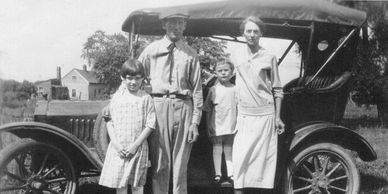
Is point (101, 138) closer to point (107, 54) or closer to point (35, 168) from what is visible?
point (35, 168)

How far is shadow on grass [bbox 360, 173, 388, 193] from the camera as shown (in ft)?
16.1

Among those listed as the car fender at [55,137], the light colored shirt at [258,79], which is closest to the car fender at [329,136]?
the light colored shirt at [258,79]

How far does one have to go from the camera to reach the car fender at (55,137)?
360 cm

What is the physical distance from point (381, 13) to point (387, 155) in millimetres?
9443

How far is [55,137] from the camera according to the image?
3.80 metres

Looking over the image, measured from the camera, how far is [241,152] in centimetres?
367

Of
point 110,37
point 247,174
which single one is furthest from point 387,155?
point 110,37

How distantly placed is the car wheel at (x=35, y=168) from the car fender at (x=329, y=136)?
2.24 metres

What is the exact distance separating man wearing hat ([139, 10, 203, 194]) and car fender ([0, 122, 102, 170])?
0.73 m

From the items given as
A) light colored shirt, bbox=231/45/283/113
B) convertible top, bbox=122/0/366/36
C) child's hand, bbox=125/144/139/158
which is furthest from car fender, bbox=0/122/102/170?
light colored shirt, bbox=231/45/283/113

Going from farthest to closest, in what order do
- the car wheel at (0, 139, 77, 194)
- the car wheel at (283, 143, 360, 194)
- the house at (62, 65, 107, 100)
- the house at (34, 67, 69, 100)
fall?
1. the house at (62, 65, 107, 100)
2. the house at (34, 67, 69, 100)
3. the car wheel at (283, 143, 360, 194)
4. the car wheel at (0, 139, 77, 194)

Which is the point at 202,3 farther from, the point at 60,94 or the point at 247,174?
the point at 60,94

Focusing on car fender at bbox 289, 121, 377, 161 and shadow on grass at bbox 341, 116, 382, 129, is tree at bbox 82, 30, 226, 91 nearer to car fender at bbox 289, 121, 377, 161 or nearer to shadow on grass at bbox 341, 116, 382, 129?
shadow on grass at bbox 341, 116, 382, 129

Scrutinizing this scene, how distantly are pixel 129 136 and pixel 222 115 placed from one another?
3.33ft
